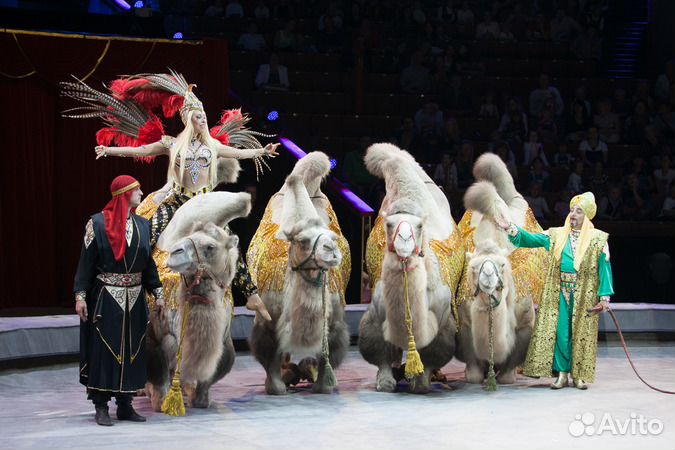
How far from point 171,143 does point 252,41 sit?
734 centimetres

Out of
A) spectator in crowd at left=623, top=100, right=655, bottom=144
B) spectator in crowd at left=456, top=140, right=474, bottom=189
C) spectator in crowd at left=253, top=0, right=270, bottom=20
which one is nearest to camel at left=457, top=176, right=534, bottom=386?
spectator in crowd at left=456, top=140, right=474, bottom=189

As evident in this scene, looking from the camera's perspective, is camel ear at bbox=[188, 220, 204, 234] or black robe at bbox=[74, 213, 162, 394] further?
camel ear at bbox=[188, 220, 204, 234]

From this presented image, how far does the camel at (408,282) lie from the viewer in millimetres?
8039

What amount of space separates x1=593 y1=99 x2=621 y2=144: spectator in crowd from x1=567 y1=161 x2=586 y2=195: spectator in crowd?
1.40 meters

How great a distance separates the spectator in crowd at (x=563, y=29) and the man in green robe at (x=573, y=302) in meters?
9.05

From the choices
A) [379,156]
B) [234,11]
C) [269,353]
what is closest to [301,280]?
[269,353]

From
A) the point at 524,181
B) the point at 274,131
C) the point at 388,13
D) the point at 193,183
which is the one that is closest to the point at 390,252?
the point at 193,183

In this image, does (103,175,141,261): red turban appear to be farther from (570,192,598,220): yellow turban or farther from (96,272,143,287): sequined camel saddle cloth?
(570,192,598,220): yellow turban

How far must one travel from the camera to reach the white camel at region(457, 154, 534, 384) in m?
8.43

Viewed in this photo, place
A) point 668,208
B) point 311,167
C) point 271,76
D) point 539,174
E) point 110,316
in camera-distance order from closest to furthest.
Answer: point 110,316 → point 311,167 → point 668,208 → point 539,174 → point 271,76

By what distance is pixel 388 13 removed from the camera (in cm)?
1689

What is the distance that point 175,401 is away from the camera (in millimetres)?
7355

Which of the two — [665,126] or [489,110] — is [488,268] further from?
[665,126]

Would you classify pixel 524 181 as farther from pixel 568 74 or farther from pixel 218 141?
pixel 218 141
